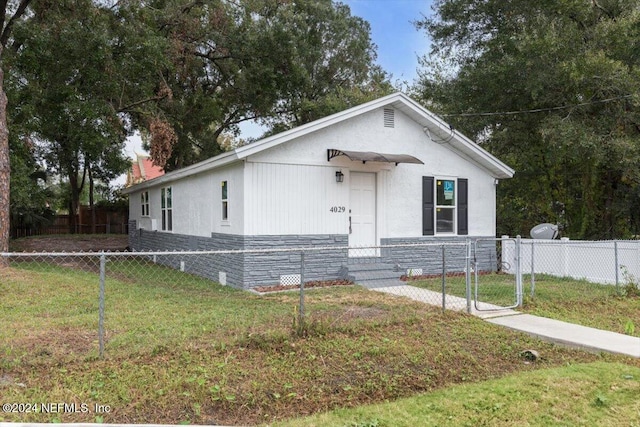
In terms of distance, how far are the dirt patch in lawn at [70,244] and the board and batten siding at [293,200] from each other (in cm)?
1128

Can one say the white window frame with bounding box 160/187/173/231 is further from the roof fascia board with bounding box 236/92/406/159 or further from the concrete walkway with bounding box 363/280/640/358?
the concrete walkway with bounding box 363/280/640/358

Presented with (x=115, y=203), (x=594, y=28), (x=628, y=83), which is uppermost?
(x=594, y=28)

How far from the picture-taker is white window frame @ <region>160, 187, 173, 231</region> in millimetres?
14016

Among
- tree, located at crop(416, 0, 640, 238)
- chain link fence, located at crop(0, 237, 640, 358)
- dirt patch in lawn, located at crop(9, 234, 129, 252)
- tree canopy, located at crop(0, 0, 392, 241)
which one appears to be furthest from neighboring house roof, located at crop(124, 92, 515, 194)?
dirt patch in lawn, located at crop(9, 234, 129, 252)

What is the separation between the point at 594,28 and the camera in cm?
1159

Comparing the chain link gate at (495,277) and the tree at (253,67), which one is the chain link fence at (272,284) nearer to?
the chain link gate at (495,277)

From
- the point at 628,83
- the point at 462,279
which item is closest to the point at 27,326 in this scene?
the point at 462,279

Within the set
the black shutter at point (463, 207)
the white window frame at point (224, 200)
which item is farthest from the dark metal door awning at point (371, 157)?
the white window frame at point (224, 200)

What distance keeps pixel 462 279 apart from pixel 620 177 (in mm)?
6664

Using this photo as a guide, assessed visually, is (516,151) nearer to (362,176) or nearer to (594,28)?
(594,28)

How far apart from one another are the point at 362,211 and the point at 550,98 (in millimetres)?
6588

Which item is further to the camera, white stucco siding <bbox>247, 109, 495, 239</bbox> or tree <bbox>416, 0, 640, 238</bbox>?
tree <bbox>416, 0, 640, 238</bbox>

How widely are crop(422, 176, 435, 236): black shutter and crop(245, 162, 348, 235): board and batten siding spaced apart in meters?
2.23

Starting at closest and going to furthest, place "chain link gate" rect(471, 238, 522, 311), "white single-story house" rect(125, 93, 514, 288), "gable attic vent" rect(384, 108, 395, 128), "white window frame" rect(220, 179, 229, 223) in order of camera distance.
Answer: "chain link gate" rect(471, 238, 522, 311) → "white single-story house" rect(125, 93, 514, 288) → "white window frame" rect(220, 179, 229, 223) → "gable attic vent" rect(384, 108, 395, 128)
